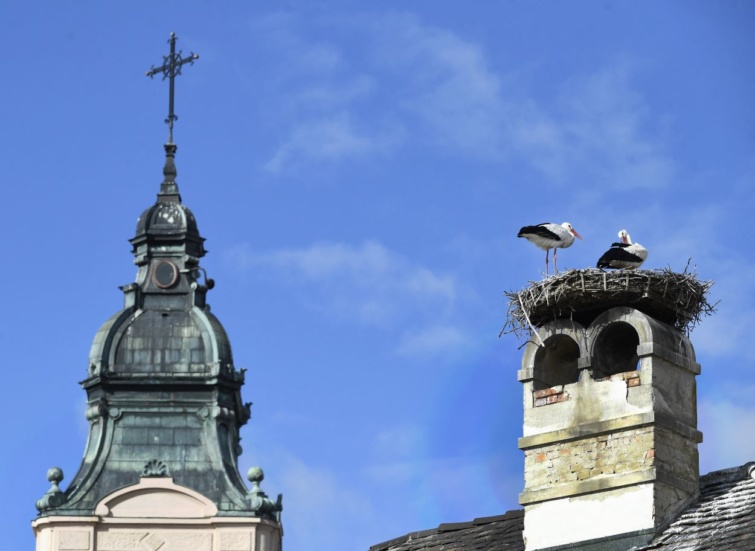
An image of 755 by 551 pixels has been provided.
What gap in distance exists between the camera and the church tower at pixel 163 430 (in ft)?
140

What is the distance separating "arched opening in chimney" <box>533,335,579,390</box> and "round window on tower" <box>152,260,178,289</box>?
8.52 m

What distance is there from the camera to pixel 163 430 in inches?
1719

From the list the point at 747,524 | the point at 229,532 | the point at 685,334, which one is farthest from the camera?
the point at 229,532

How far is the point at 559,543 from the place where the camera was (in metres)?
37.3

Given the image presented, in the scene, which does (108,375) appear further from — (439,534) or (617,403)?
(617,403)

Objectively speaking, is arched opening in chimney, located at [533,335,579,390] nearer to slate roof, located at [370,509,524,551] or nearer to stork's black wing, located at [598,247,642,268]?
stork's black wing, located at [598,247,642,268]

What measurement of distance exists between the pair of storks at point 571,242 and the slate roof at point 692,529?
9.90 ft

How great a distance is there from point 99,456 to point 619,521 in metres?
9.72

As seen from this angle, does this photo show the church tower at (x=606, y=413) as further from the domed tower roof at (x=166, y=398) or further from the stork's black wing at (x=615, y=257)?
the domed tower roof at (x=166, y=398)

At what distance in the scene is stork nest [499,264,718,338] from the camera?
3778cm

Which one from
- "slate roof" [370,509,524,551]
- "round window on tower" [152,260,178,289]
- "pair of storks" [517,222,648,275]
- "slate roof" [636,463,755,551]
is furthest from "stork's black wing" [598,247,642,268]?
"round window on tower" [152,260,178,289]

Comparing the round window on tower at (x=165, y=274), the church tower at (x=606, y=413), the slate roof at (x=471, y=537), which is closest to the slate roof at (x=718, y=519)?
the church tower at (x=606, y=413)

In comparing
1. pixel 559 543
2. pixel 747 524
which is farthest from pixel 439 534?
pixel 747 524

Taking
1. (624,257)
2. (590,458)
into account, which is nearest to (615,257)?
(624,257)
